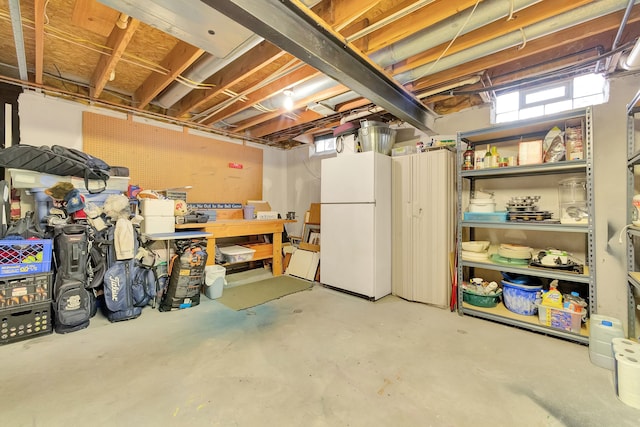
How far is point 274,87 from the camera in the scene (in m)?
2.99

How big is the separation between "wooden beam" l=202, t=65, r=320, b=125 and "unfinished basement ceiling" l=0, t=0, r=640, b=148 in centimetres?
2

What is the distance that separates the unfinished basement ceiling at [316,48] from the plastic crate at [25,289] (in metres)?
1.90

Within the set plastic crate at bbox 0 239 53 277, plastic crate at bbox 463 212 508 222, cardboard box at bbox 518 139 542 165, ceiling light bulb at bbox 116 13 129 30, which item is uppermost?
ceiling light bulb at bbox 116 13 129 30

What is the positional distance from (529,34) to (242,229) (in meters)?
3.65

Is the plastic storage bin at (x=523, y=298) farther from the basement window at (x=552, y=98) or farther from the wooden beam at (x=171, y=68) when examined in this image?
the wooden beam at (x=171, y=68)

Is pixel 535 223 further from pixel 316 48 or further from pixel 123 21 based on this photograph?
pixel 123 21

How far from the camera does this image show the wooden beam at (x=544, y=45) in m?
1.95

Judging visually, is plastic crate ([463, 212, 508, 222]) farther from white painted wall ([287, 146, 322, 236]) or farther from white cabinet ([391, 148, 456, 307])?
white painted wall ([287, 146, 322, 236])

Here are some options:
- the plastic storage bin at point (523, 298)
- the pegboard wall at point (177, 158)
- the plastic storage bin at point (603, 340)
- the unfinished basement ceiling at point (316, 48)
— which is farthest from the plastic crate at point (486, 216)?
the pegboard wall at point (177, 158)

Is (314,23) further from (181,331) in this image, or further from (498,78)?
(181,331)

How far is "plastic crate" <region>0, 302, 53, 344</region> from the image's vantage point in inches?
83.5

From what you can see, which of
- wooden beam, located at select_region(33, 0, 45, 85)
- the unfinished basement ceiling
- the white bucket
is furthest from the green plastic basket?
wooden beam, located at select_region(33, 0, 45, 85)

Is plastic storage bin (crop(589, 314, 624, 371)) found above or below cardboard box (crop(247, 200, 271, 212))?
below

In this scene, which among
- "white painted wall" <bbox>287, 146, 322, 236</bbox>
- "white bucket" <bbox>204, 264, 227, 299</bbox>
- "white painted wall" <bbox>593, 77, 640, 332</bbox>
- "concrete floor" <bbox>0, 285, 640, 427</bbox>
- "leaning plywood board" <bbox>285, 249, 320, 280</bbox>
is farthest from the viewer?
"white painted wall" <bbox>287, 146, 322, 236</bbox>
